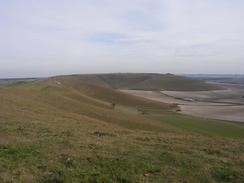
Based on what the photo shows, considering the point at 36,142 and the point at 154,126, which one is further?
the point at 154,126

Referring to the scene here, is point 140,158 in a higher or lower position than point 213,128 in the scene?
higher

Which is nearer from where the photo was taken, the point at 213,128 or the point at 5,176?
the point at 5,176

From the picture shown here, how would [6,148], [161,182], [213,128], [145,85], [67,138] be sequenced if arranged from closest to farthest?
1. [161,182]
2. [6,148]
3. [67,138]
4. [213,128]
5. [145,85]

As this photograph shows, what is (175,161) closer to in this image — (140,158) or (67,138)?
(140,158)

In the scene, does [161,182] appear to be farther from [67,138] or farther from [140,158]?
[67,138]

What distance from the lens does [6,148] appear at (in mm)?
10602

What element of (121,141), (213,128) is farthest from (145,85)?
(121,141)

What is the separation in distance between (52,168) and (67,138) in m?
4.12

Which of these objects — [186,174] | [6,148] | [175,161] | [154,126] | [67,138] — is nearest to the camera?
[186,174]

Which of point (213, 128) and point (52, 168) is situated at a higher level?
point (52, 168)

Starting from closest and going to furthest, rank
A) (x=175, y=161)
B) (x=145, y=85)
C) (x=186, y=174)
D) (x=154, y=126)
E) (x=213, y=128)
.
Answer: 1. (x=186, y=174)
2. (x=175, y=161)
3. (x=154, y=126)
4. (x=213, y=128)
5. (x=145, y=85)

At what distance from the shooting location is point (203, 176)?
8.47 metres

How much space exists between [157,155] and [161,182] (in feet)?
7.66

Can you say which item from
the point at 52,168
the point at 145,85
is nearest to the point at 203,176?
the point at 52,168
